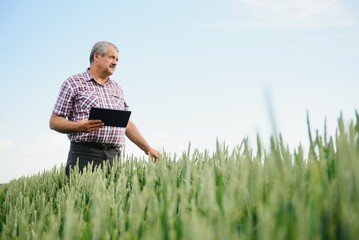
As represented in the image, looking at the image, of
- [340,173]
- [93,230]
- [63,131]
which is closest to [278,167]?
[340,173]

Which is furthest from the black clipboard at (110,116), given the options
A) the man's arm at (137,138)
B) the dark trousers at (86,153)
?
the man's arm at (137,138)

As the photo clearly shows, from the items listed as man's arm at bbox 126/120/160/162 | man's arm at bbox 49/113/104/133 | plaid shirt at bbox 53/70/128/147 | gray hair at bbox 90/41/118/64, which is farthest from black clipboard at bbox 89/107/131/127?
gray hair at bbox 90/41/118/64

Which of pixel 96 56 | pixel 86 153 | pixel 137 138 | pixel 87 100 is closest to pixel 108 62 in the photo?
pixel 96 56

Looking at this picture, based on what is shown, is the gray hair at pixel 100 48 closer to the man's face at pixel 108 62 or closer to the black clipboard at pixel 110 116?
the man's face at pixel 108 62

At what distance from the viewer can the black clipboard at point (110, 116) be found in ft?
13.8

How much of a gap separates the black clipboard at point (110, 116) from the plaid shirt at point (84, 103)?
0.42 m

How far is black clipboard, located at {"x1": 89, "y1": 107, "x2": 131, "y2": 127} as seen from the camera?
4219 millimetres

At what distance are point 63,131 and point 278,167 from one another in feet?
12.4

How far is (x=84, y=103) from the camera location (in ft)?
16.0

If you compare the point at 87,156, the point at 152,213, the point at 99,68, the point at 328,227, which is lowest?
the point at 328,227

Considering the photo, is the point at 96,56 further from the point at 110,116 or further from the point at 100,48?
the point at 110,116

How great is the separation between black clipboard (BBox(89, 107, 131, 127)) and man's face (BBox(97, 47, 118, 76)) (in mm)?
1048

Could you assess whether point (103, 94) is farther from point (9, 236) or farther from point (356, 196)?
point (356, 196)

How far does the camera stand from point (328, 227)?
108 centimetres
